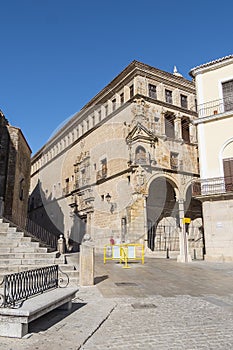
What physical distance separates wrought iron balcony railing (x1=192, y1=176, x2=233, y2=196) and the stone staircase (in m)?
9.74

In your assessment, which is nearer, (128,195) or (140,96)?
(128,195)

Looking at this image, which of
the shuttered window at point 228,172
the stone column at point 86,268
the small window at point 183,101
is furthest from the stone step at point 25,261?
the small window at point 183,101

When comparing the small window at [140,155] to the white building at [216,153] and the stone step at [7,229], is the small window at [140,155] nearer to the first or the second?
the white building at [216,153]

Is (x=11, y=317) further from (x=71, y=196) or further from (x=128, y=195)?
(x=71, y=196)

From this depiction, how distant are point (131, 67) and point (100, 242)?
14.1 meters

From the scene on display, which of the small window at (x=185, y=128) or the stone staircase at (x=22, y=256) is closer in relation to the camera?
the stone staircase at (x=22, y=256)

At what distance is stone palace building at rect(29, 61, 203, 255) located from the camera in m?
20.5

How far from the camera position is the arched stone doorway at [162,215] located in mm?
21359

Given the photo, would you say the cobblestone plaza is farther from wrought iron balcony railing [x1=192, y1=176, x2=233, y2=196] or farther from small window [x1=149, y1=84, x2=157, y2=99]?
small window [x1=149, y1=84, x2=157, y2=99]

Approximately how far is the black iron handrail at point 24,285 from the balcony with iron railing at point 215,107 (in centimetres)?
1469

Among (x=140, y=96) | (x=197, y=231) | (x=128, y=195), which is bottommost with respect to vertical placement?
(x=197, y=231)

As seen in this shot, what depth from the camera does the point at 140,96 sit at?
21.9 meters

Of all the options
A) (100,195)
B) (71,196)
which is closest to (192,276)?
(100,195)

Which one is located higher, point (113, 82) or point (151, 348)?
point (113, 82)
